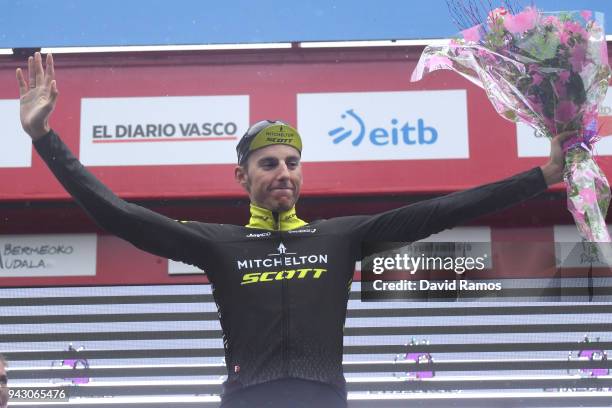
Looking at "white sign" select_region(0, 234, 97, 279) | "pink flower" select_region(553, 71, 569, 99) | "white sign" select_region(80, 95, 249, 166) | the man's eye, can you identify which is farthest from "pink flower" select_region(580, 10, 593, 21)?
"white sign" select_region(0, 234, 97, 279)

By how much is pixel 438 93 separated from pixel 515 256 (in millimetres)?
1120

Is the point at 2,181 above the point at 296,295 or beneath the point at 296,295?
above

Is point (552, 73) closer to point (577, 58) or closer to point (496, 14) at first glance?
point (577, 58)

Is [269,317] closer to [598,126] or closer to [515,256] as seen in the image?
[598,126]

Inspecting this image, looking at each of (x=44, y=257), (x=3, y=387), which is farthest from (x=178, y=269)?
(x=3, y=387)

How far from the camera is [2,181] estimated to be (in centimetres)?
519

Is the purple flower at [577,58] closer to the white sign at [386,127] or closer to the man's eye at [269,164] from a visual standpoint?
the man's eye at [269,164]

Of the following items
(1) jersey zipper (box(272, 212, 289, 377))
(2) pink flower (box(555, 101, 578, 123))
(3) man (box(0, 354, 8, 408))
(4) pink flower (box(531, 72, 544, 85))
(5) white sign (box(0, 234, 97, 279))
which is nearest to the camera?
(1) jersey zipper (box(272, 212, 289, 377))

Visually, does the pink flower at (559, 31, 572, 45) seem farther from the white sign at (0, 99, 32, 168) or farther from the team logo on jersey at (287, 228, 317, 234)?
the white sign at (0, 99, 32, 168)

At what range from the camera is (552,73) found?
103 inches

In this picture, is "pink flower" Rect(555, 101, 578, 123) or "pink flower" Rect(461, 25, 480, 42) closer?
"pink flower" Rect(555, 101, 578, 123)

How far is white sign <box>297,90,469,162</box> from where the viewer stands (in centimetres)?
506

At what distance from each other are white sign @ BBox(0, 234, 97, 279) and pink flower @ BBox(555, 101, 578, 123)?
11.6ft

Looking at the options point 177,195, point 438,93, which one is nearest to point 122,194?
point 177,195
